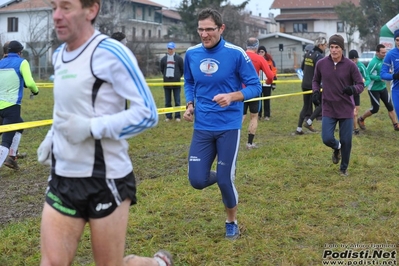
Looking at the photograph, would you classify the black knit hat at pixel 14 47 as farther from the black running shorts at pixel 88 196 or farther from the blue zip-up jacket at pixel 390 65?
the black running shorts at pixel 88 196

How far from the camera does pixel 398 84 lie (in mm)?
8953

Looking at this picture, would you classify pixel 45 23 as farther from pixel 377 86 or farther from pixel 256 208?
pixel 256 208

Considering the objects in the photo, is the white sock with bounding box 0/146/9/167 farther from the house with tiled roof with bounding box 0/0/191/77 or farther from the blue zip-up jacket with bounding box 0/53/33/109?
the house with tiled roof with bounding box 0/0/191/77

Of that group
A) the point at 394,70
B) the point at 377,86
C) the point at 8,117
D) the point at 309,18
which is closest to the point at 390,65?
the point at 394,70

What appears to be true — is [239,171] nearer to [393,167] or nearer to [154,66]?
[393,167]

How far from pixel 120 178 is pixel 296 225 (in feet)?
11.1

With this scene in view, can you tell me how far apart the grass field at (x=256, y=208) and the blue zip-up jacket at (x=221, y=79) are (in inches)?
47.1

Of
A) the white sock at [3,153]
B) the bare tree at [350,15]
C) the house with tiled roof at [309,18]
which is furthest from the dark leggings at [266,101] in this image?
the house with tiled roof at [309,18]

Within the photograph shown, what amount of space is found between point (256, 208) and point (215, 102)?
1.90 m

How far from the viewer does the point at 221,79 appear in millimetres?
5613

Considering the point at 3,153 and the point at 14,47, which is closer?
the point at 3,153

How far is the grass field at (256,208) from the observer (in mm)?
5523

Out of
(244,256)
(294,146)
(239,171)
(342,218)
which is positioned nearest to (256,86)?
(244,256)

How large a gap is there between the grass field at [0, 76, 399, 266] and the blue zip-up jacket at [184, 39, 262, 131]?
47.1 inches
